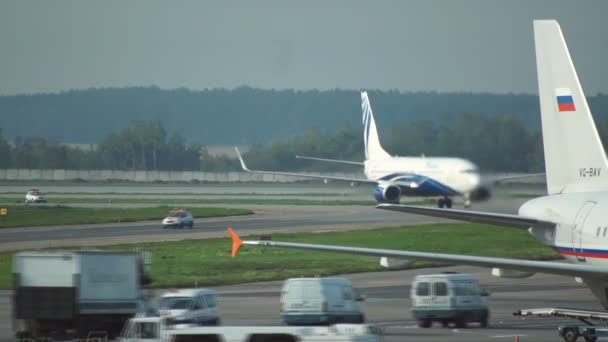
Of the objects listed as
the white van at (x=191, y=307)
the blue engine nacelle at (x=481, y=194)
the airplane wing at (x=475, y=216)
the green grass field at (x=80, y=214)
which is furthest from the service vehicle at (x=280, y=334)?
the green grass field at (x=80, y=214)

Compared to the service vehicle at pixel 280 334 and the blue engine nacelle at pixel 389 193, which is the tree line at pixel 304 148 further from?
the service vehicle at pixel 280 334

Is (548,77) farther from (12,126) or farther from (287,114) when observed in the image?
(12,126)

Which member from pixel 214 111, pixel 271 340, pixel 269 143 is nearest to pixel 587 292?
pixel 271 340

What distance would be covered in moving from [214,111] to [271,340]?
12773cm

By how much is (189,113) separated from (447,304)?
369 ft

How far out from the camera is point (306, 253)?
76.1 meters

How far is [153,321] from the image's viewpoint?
30062 millimetres

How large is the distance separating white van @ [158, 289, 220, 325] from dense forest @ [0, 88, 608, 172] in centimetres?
3341

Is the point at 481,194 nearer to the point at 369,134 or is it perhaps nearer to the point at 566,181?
the point at 566,181

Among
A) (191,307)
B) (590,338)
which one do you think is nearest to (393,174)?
(191,307)

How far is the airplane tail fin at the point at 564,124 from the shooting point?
A: 38.5 m

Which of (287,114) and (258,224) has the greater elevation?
(287,114)

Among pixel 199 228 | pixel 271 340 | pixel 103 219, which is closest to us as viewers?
pixel 271 340

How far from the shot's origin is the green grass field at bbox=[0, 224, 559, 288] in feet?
212
